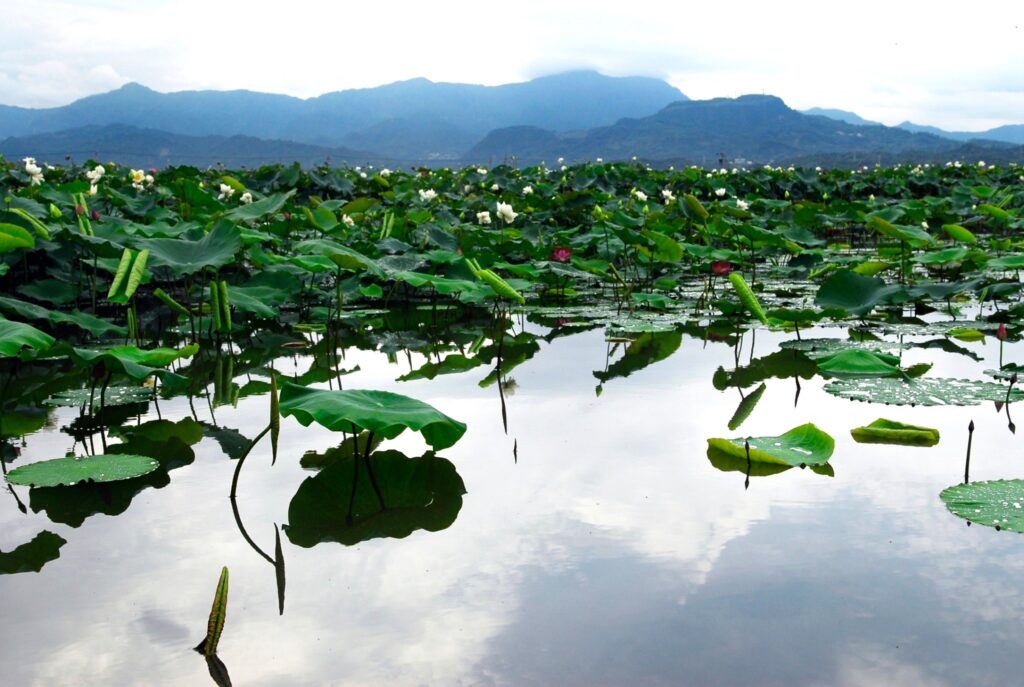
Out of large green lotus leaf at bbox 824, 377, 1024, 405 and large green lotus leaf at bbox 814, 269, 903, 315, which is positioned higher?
large green lotus leaf at bbox 814, 269, 903, 315

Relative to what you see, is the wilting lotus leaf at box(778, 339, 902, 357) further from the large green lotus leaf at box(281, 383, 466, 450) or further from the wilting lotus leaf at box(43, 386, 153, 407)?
the wilting lotus leaf at box(43, 386, 153, 407)

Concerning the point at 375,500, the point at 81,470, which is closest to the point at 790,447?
the point at 375,500

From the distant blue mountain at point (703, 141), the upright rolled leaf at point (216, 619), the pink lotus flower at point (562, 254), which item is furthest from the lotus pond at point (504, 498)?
Answer: the distant blue mountain at point (703, 141)

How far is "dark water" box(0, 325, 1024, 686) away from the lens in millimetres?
1431

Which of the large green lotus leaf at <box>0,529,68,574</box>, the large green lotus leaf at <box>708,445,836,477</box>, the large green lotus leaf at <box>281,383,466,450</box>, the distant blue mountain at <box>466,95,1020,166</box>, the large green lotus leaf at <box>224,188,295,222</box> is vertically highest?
the distant blue mountain at <box>466,95,1020,166</box>

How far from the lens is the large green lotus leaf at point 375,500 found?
6.41 ft

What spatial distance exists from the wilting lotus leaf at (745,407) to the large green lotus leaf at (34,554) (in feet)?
5.57

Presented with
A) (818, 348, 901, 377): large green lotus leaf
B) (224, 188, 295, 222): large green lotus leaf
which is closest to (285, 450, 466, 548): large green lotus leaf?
(818, 348, 901, 377): large green lotus leaf

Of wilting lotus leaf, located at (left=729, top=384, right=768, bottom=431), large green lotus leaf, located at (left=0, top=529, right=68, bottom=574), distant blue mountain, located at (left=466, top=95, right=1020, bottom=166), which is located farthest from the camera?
distant blue mountain, located at (left=466, top=95, right=1020, bottom=166)

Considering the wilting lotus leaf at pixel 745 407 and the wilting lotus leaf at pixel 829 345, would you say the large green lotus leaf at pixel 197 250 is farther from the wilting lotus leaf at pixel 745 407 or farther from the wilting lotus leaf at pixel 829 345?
the wilting lotus leaf at pixel 829 345

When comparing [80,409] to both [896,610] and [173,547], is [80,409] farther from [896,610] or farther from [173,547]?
[896,610]

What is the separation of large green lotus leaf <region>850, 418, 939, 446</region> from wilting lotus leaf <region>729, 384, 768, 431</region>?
326mm

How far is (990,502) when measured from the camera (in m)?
1.99

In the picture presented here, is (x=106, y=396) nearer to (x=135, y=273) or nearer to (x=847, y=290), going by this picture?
(x=135, y=273)
